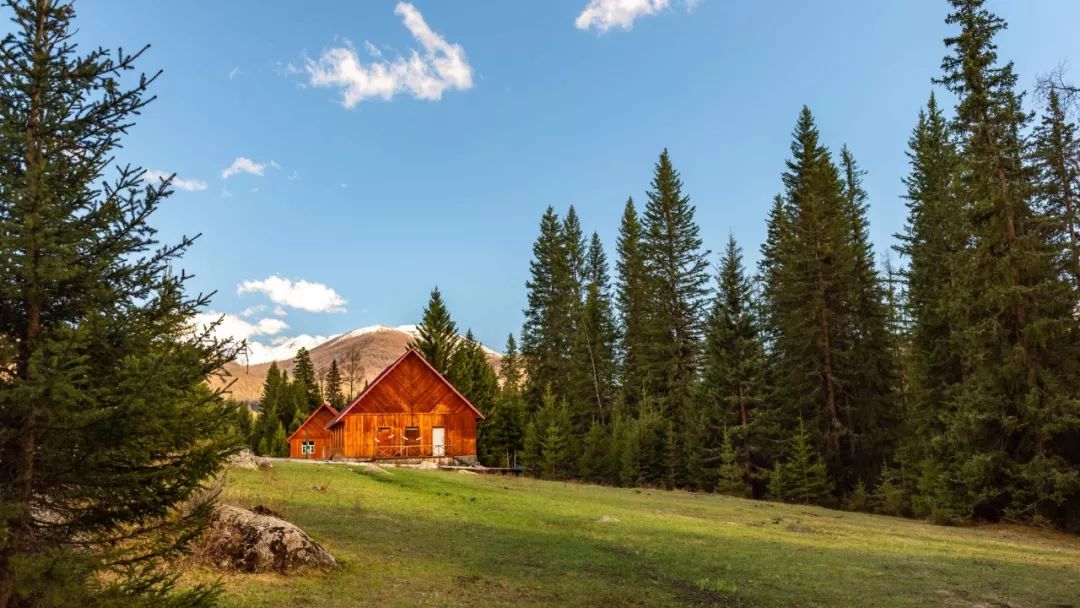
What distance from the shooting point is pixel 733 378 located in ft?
134

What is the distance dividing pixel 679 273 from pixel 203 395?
171 ft

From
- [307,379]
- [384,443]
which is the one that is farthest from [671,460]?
[307,379]

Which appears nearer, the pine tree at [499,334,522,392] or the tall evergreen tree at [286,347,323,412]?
the pine tree at [499,334,522,392]

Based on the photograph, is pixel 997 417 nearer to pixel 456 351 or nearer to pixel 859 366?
pixel 859 366

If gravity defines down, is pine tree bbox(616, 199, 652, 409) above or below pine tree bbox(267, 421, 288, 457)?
above

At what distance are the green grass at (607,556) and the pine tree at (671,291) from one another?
89.0ft

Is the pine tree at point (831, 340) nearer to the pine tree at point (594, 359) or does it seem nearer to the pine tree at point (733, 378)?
the pine tree at point (733, 378)

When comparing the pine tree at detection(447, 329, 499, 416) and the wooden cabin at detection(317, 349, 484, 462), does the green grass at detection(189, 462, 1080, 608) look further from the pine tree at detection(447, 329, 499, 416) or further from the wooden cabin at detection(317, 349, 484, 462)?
the pine tree at detection(447, 329, 499, 416)

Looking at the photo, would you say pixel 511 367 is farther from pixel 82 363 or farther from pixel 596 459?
pixel 82 363

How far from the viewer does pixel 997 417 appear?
25.5m

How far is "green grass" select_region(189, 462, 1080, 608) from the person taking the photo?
9.92 m

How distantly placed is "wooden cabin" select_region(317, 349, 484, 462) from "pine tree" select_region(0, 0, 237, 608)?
38.7 m

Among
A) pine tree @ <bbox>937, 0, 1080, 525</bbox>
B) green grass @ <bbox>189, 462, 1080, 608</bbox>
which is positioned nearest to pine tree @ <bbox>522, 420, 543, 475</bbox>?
green grass @ <bbox>189, 462, 1080, 608</bbox>

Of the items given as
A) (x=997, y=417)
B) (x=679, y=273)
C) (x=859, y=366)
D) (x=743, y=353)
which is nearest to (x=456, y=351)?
(x=679, y=273)
